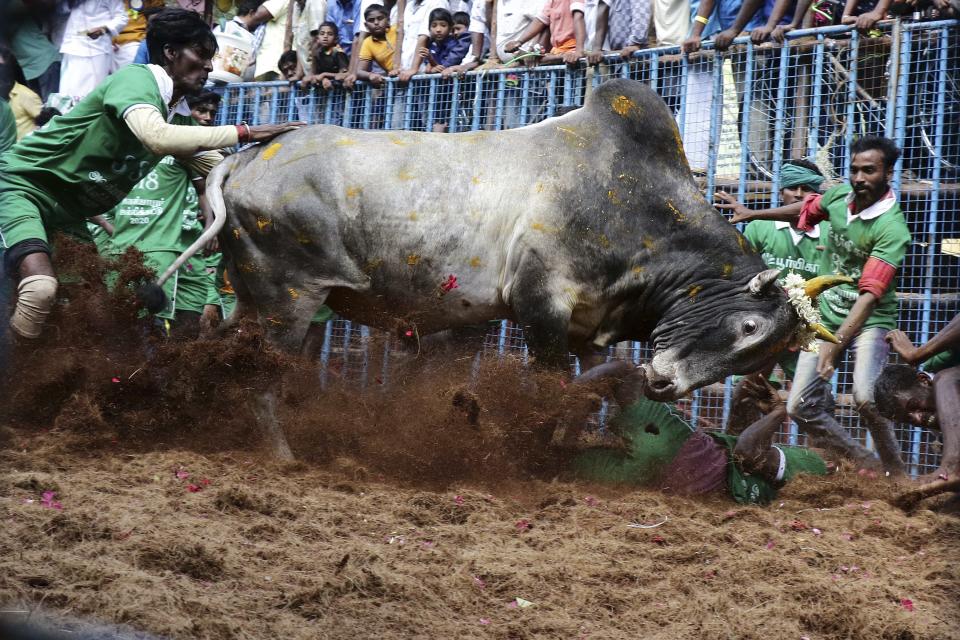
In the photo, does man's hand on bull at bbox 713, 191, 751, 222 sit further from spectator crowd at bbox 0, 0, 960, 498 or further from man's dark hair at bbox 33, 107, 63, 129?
man's dark hair at bbox 33, 107, 63, 129

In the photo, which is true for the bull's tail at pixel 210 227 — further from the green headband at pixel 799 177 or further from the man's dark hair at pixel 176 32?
the green headband at pixel 799 177

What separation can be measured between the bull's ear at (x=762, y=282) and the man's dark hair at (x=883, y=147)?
1.31 metres

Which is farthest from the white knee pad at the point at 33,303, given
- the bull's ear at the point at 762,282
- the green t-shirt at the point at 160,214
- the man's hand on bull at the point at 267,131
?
the bull's ear at the point at 762,282

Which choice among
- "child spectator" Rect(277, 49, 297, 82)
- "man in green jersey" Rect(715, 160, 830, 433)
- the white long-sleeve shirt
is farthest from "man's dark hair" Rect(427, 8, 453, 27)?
"man in green jersey" Rect(715, 160, 830, 433)

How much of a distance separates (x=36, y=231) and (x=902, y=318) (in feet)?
16.8

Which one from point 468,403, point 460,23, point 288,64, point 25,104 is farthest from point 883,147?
point 25,104

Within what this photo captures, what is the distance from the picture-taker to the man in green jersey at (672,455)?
510 cm

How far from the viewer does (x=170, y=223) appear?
674 cm

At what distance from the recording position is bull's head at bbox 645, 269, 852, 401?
5332 mm

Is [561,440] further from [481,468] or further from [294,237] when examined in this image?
[294,237]

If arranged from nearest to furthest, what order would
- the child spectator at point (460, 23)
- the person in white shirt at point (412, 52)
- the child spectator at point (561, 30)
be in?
the child spectator at point (561, 30)
the person in white shirt at point (412, 52)
the child spectator at point (460, 23)

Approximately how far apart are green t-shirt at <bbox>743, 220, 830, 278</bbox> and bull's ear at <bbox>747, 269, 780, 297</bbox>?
4.16 ft

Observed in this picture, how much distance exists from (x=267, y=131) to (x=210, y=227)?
24.3 inches

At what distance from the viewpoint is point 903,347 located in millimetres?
5711
